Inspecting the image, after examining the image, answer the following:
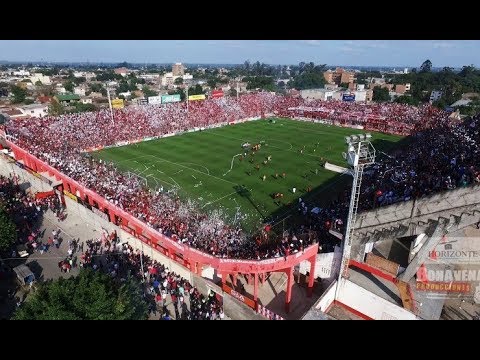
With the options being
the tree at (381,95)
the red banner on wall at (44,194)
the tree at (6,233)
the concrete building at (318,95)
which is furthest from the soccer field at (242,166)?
the tree at (381,95)

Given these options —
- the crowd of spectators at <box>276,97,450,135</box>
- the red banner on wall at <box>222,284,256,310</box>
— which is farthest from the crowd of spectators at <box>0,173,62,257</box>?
the crowd of spectators at <box>276,97,450,135</box>

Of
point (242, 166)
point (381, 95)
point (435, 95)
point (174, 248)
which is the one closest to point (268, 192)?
point (242, 166)

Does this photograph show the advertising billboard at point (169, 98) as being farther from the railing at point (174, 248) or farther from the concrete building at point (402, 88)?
the concrete building at point (402, 88)

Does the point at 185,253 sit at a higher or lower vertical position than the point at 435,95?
lower

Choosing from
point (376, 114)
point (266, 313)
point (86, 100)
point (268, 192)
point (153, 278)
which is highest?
point (376, 114)

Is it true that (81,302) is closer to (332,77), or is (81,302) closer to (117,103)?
(117,103)
